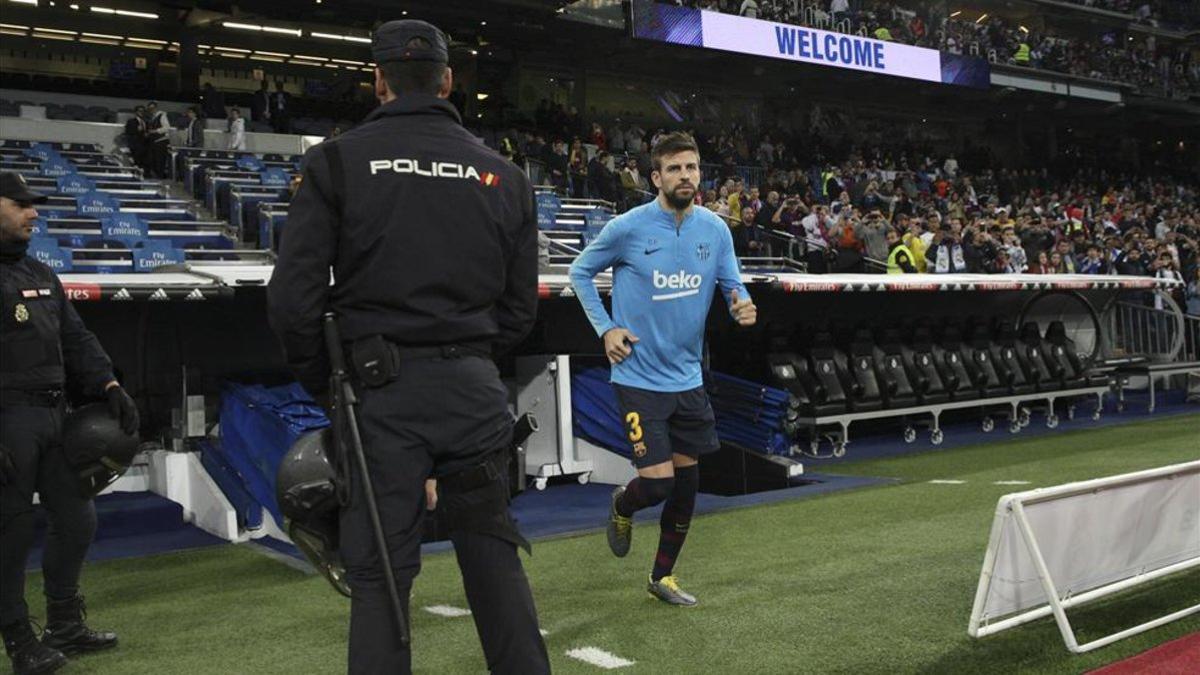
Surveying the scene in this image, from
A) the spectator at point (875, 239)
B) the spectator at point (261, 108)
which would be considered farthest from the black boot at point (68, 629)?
the spectator at point (261, 108)

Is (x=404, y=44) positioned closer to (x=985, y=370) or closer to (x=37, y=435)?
(x=37, y=435)

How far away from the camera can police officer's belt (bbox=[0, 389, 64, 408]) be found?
4590 millimetres

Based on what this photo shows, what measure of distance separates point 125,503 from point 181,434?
1.08 metres

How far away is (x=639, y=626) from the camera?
494 centimetres

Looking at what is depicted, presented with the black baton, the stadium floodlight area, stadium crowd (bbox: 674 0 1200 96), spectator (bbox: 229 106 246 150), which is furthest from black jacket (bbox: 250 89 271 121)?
the black baton

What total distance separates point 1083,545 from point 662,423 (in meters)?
1.78

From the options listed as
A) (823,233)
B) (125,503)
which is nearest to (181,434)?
(125,503)

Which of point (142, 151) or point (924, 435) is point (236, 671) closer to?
point (924, 435)

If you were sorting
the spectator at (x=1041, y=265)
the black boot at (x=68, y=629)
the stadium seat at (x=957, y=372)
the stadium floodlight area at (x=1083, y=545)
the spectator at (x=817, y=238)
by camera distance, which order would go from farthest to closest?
the spectator at (x=1041, y=265) → the spectator at (x=817, y=238) → the stadium seat at (x=957, y=372) → the black boot at (x=68, y=629) → the stadium floodlight area at (x=1083, y=545)

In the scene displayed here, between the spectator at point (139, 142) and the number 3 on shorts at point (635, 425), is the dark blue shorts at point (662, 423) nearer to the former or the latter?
the number 3 on shorts at point (635, 425)

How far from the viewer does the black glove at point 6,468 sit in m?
4.46

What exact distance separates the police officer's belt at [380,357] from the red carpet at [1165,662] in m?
2.65

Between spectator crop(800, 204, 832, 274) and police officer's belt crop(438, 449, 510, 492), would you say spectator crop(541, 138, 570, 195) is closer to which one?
spectator crop(800, 204, 832, 274)

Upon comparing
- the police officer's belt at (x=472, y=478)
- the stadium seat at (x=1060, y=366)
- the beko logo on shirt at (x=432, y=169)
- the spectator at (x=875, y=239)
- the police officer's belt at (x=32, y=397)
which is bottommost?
the stadium seat at (x=1060, y=366)
